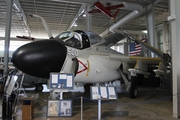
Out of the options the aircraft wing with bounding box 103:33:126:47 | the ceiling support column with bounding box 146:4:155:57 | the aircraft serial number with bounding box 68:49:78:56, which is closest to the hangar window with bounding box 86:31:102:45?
the aircraft serial number with bounding box 68:49:78:56

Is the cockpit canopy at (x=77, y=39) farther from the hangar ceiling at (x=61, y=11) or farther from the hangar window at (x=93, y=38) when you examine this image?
the hangar ceiling at (x=61, y=11)

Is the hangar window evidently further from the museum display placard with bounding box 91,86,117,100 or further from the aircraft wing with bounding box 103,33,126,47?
the museum display placard with bounding box 91,86,117,100

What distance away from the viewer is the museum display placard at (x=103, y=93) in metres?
3.90

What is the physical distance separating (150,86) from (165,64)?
23.1ft

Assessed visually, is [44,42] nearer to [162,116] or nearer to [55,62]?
[55,62]

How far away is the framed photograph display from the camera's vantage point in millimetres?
3934

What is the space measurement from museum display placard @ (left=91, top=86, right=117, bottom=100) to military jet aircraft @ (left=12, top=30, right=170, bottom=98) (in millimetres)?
1032

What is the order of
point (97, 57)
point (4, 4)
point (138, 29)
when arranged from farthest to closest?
point (138, 29)
point (4, 4)
point (97, 57)

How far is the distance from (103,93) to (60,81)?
1070mm

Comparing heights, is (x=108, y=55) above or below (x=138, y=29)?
below

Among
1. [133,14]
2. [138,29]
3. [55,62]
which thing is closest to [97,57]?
[55,62]

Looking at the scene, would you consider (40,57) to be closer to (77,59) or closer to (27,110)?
(77,59)

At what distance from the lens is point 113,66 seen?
6402 millimetres

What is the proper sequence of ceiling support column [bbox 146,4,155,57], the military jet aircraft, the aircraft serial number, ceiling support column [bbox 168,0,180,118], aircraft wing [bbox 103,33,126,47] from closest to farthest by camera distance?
the military jet aircraft, ceiling support column [bbox 168,0,180,118], the aircraft serial number, aircraft wing [bbox 103,33,126,47], ceiling support column [bbox 146,4,155,57]
